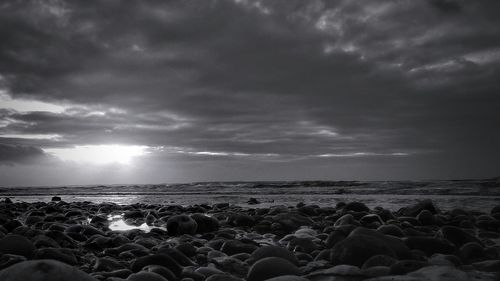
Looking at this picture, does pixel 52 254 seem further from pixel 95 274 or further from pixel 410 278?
pixel 410 278

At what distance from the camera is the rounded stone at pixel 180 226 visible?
288 inches

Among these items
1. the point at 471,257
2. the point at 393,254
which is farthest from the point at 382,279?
the point at 471,257

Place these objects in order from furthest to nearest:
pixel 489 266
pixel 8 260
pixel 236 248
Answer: pixel 236 248, pixel 8 260, pixel 489 266

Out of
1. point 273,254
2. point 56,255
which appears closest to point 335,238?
point 273,254

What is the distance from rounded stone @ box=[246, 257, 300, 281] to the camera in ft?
11.9

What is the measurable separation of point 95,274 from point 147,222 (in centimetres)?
628

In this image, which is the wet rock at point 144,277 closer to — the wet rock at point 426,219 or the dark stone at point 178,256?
the dark stone at point 178,256

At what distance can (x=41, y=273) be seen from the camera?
2.46 meters

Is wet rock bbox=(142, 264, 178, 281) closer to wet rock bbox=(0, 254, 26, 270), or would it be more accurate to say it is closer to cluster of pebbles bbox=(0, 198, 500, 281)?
cluster of pebbles bbox=(0, 198, 500, 281)

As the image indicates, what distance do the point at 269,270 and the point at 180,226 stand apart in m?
3.98

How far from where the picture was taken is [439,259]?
4.07m

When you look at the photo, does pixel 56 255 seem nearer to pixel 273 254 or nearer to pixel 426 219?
pixel 273 254

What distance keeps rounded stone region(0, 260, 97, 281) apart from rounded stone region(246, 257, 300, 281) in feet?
5.30

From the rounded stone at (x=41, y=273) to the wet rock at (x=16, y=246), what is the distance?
2108 mm
